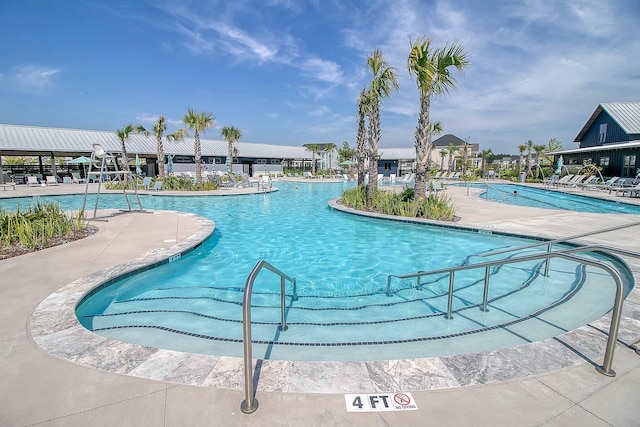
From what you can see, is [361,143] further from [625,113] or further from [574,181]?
[625,113]

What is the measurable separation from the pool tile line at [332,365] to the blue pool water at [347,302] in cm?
63

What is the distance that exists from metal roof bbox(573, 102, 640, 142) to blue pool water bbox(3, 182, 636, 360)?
26361 mm

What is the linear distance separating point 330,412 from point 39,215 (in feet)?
29.0

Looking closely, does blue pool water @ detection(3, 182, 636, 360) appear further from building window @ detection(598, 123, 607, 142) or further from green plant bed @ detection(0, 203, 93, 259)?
building window @ detection(598, 123, 607, 142)

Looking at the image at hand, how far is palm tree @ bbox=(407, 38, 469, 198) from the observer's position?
31.9 feet

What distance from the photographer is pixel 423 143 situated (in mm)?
10492

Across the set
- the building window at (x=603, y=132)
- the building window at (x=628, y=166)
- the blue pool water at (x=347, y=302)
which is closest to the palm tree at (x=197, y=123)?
the blue pool water at (x=347, y=302)

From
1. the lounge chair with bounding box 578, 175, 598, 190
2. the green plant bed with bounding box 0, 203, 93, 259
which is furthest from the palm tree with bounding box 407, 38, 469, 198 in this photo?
the lounge chair with bounding box 578, 175, 598, 190

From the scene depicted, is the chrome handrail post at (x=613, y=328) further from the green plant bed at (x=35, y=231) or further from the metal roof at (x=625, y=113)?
the metal roof at (x=625, y=113)

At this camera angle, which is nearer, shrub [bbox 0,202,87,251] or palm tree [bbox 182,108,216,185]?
shrub [bbox 0,202,87,251]

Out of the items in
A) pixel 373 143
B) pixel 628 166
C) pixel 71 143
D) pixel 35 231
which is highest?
pixel 71 143

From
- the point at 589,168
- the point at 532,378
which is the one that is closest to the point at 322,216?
the point at 532,378

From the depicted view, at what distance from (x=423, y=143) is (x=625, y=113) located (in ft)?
90.4

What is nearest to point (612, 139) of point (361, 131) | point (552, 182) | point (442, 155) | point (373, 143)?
point (552, 182)
